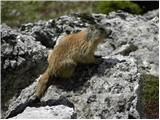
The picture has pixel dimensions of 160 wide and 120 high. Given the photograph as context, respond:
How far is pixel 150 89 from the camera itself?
16922 mm

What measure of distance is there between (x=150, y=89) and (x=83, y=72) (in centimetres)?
523

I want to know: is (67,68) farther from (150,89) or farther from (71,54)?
(150,89)

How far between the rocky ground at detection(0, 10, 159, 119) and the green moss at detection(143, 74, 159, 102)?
0.56 metres

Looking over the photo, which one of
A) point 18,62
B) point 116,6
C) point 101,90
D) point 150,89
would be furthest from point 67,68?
point 116,6

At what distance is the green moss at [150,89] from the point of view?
54.4 ft

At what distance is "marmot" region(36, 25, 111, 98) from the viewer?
1233cm

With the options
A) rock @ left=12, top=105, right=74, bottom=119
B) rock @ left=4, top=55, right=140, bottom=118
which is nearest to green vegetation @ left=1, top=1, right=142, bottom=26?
rock @ left=4, top=55, right=140, bottom=118

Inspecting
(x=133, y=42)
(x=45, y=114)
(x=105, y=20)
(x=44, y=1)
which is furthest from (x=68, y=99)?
(x=44, y=1)

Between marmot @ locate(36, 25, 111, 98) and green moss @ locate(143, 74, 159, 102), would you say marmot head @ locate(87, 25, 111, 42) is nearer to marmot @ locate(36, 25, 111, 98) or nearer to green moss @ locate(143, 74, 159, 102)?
marmot @ locate(36, 25, 111, 98)

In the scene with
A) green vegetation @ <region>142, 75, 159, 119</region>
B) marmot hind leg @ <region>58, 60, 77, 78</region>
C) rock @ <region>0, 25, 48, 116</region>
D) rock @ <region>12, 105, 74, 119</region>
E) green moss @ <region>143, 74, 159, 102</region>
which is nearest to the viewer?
rock @ <region>12, 105, 74, 119</region>

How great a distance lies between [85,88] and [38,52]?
3579 millimetres

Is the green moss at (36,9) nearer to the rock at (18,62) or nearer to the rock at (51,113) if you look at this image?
the rock at (18,62)

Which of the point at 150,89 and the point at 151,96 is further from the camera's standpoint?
the point at 150,89

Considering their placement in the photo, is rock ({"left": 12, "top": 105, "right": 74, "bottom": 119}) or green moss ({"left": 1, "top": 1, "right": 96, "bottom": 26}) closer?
rock ({"left": 12, "top": 105, "right": 74, "bottom": 119})
